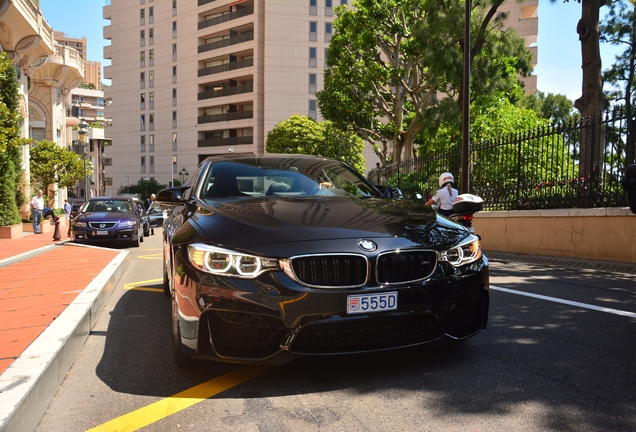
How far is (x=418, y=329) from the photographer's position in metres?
3.50

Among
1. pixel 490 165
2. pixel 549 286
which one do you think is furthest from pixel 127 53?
pixel 549 286

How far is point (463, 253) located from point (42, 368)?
8.50 feet

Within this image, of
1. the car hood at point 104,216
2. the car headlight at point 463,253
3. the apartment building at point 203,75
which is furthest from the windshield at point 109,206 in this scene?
the apartment building at point 203,75

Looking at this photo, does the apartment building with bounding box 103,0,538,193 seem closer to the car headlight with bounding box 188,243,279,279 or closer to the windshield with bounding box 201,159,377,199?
the windshield with bounding box 201,159,377,199

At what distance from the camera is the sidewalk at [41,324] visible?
9.68 ft

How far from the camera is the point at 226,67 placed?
62375 mm

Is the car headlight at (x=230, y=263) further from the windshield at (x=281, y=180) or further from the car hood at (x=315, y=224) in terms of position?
the windshield at (x=281, y=180)

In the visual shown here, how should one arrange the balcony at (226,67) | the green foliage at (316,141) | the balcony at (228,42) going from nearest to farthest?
the green foliage at (316,141) → the balcony at (228,42) → the balcony at (226,67)

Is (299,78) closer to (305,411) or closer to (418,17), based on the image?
Result: (418,17)

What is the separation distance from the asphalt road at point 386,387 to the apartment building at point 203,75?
55.9m

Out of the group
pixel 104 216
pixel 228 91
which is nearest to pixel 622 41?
pixel 104 216

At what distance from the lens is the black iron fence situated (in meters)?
10.3

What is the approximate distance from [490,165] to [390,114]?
1708 centimetres

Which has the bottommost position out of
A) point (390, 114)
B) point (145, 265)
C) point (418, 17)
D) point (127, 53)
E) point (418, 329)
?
point (145, 265)
